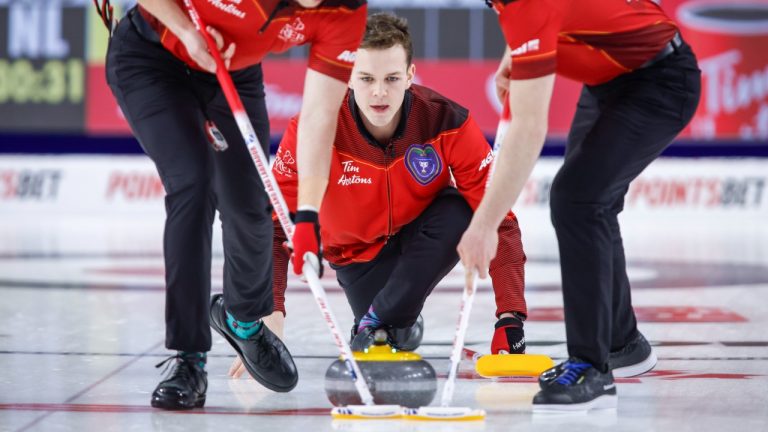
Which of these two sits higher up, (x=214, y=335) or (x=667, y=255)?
(x=214, y=335)

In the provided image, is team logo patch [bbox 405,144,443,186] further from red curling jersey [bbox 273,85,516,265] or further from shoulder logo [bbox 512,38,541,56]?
shoulder logo [bbox 512,38,541,56]

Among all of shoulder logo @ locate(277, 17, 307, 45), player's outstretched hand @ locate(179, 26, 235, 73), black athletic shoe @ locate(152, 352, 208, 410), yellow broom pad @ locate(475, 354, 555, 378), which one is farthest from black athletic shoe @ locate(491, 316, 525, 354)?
player's outstretched hand @ locate(179, 26, 235, 73)

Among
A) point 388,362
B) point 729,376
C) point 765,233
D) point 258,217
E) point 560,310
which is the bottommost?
point 765,233

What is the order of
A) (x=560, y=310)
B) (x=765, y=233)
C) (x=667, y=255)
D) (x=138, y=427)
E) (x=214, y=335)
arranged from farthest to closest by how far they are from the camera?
(x=765, y=233) < (x=667, y=255) < (x=560, y=310) < (x=214, y=335) < (x=138, y=427)

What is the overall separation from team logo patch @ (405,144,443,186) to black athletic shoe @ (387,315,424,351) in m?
0.46

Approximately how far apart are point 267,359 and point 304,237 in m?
0.53

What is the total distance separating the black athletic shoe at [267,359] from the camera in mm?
3141

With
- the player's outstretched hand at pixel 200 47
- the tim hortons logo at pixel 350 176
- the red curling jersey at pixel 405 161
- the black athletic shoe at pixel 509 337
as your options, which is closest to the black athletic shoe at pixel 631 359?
the black athletic shoe at pixel 509 337

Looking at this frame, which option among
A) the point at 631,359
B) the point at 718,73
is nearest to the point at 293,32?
the point at 631,359

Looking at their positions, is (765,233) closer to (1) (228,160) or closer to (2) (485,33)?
(2) (485,33)

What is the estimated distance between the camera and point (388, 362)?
9.18 feet

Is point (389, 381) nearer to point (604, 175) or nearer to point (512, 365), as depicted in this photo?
point (512, 365)

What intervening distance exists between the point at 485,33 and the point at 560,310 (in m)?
4.90

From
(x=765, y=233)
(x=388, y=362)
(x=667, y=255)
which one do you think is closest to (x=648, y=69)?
(x=388, y=362)
